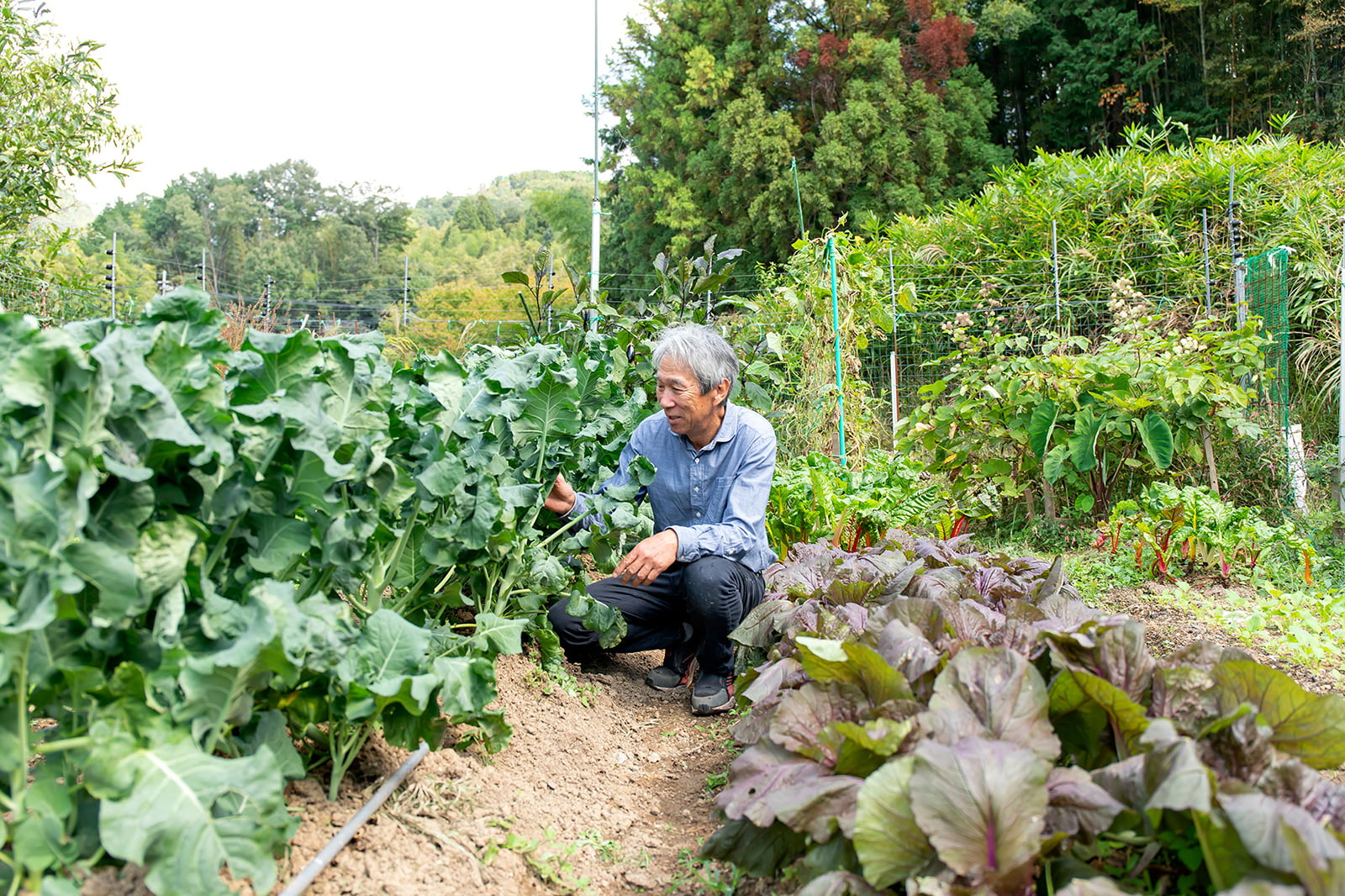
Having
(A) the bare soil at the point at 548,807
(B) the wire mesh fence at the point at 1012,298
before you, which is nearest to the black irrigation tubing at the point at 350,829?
(A) the bare soil at the point at 548,807

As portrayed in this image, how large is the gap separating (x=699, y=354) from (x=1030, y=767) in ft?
6.57

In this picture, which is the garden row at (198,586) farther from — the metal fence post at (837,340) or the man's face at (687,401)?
the metal fence post at (837,340)

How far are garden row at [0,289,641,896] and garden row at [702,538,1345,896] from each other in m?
0.71

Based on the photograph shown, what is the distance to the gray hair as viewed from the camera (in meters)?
3.13

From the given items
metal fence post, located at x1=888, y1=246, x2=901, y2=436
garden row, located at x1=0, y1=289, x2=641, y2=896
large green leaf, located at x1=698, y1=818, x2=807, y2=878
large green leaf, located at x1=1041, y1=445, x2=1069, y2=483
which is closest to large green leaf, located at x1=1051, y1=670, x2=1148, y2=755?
large green leaf, located at x1=698, y1=818, x2=807, y2=878

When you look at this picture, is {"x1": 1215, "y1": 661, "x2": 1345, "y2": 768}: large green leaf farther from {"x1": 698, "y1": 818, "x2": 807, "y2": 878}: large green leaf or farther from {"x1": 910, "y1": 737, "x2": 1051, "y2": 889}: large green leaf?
{"x1": 698, "y1": 818, "x2": 807, "y2": 878}: large green leaf

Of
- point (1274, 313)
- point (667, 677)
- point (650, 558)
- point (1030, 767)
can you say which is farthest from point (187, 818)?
point (1274, 313)

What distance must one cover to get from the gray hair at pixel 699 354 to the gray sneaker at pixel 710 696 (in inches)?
41.6

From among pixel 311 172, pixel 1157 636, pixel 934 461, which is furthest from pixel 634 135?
pixel 311 172

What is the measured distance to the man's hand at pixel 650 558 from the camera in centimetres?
292

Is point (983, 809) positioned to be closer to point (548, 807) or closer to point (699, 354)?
point (548, 807)

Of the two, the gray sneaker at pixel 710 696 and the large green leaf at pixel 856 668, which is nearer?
the large green leaf at pixel 856 668

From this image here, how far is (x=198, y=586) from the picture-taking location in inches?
61.0

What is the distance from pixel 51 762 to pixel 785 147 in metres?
19.6
